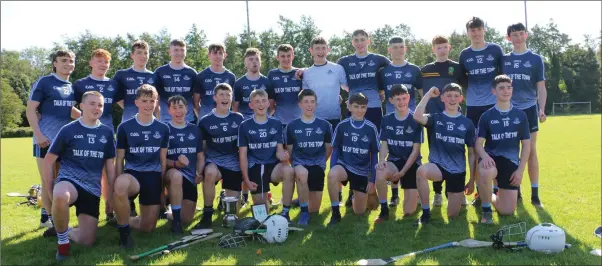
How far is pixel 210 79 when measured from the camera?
707cm

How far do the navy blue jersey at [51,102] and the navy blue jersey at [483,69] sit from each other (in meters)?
5.58

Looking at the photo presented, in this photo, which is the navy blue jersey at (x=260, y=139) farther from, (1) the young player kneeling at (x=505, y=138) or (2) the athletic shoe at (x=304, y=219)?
(1) the young player kneeling at (x=505, y=138)

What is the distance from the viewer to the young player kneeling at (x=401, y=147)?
5.96 meters

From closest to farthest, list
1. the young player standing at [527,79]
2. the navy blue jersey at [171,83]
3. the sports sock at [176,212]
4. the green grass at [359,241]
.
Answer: the green grass at [359,241] → the sports sock at [176,212] → the young player standing at [527,79] → the navy blue jersey at [171,83]

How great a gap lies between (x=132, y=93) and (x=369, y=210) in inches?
151

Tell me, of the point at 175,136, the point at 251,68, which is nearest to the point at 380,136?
the point at 251,68

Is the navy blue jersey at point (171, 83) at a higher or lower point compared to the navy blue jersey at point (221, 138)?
higher

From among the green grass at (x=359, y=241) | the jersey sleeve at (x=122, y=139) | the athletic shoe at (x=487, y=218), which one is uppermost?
the jersey sleeve at (x=122, y=139)

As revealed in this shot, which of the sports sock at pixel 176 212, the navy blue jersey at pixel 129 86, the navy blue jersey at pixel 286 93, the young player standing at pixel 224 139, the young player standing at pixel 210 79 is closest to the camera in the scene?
the sports sock at pixel 176 212

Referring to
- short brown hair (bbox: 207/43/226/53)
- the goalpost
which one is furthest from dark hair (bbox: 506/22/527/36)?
the goalpost

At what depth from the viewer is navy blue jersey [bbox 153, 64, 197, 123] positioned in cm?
693

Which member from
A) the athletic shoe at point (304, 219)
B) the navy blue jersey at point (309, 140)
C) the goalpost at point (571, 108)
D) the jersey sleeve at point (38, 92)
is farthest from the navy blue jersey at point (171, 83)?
the goalpost at point (571, 108)

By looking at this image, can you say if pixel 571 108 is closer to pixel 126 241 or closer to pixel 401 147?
pixel 401 147

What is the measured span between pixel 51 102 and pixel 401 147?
4.59 metres
